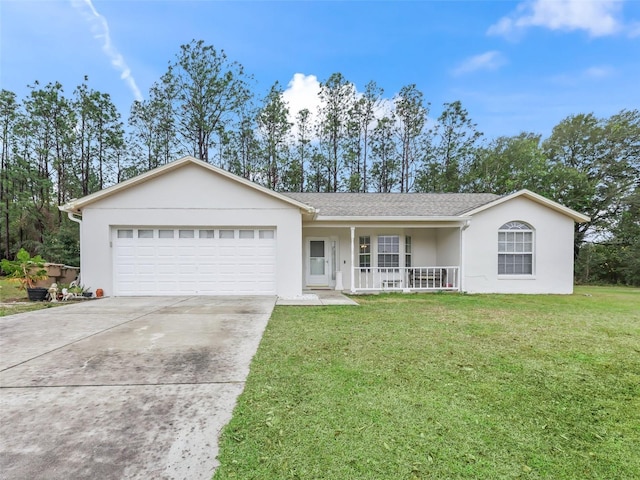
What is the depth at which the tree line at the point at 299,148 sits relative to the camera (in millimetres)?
20234

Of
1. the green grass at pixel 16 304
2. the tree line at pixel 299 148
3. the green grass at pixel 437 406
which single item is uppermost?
the tree line at pixel 299 148

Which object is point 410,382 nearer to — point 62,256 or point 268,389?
point 268,389

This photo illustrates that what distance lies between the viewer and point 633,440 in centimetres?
239

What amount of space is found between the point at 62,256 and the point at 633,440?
2209cm

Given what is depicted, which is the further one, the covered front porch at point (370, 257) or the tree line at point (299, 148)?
the tree line at point (299, 148)

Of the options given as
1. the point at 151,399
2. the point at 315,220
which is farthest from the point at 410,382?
the point at 315,220

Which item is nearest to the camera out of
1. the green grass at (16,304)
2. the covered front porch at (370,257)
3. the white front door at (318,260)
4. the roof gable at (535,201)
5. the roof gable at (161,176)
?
the green grass at (16,304)

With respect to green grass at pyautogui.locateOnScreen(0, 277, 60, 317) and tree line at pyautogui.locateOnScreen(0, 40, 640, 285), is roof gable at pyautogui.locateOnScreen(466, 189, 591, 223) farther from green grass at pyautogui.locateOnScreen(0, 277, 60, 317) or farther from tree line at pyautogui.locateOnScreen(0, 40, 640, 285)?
green grass at pyautogui.locateOnScreen(0, 277, 60, 317)

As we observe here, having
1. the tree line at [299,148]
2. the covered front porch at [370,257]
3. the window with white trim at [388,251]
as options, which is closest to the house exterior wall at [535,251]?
the covered front porch at [370,257]

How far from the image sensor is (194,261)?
975 cm

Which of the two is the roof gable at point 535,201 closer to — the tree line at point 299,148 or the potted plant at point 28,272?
the tree line at point 299,148

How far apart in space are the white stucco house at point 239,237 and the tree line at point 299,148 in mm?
10676

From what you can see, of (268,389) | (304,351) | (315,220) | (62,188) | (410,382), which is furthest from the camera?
(62,188)

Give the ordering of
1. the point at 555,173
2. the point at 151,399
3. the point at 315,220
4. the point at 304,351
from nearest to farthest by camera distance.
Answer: the point at 151,399 → the point at 304,351 → the point at 315,220 → the point at 555,173
